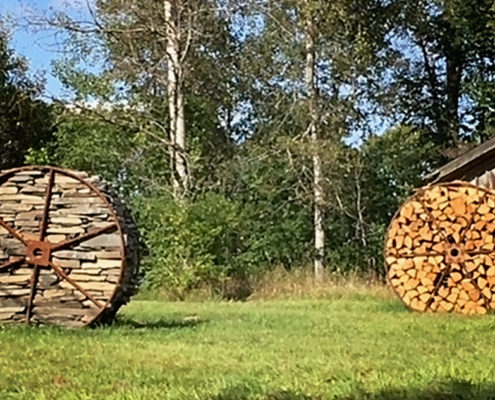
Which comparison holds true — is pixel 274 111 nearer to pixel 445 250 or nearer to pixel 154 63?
pixel 154 63

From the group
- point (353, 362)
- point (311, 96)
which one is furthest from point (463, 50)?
Result: point (353, 362)

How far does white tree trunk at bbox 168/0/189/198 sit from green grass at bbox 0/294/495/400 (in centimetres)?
829

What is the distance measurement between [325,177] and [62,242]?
38.5 feet

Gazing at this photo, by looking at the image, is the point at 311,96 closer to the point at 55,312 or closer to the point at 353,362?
the point at 55,312

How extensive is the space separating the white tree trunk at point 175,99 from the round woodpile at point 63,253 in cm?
947

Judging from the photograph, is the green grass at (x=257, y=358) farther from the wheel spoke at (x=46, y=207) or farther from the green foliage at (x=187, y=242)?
the green foliage at (x=187, y=242)

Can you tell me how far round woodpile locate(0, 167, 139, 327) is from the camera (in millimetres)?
10383

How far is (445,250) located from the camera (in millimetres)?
12805

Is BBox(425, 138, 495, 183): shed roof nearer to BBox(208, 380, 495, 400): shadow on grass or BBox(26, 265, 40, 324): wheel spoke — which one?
BBox(26, 265, 40, 324): wheel spoke

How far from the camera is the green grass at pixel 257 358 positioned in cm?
570

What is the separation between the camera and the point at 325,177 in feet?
70.4

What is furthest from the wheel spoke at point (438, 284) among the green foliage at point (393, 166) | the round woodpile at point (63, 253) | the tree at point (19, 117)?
the tree at point (19, 117)

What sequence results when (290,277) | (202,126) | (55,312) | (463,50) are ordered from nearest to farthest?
(55,312), (290,277), (463,50), (202,126)

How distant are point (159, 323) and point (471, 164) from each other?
6.25 meters
